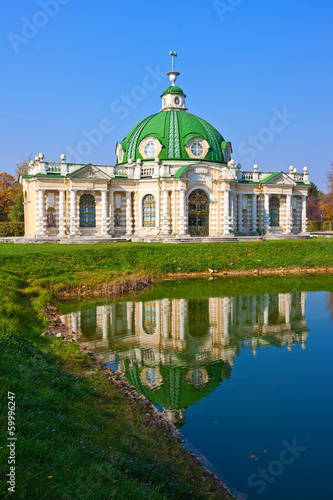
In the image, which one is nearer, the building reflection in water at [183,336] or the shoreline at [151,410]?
the shoreline at [151,410]

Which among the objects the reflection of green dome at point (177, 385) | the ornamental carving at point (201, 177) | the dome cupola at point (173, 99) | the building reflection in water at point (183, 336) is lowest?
the reflection of green dome at point (177, 385)

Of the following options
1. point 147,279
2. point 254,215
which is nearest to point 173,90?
point 254,215

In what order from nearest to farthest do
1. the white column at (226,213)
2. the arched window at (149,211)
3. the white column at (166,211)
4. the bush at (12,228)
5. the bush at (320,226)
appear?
the white column at (166,211) → the white column at (226,213) → the arched window at (149,211) → the bush at (12,228) → the bush at (320,226)

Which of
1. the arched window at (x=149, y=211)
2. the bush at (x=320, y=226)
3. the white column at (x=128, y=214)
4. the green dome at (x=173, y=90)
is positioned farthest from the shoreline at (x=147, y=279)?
the bush at (x=320, y=226)

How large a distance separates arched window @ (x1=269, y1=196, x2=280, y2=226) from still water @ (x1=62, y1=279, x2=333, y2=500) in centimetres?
2287

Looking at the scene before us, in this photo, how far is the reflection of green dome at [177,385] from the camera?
9398 millimetres

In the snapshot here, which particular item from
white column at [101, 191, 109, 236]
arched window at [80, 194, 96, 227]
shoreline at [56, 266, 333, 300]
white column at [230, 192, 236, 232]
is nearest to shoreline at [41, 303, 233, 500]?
shoreline at [56, 266, 333, 300]

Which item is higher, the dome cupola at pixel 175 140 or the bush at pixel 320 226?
the dome cupola at pixel 175 140

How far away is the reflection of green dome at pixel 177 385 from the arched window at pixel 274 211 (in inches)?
1287

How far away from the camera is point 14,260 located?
22516 mm

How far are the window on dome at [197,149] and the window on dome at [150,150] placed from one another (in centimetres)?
340

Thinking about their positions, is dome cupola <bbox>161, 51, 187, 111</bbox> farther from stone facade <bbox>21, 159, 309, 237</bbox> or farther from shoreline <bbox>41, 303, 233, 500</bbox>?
shoreline <bbox>41, 303, 233, 500</bbox>

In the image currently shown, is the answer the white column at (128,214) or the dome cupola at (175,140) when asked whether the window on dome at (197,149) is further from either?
the white column at (128,214)

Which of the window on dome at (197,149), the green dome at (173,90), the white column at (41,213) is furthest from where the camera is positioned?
Result: the green dome at (173,90)
